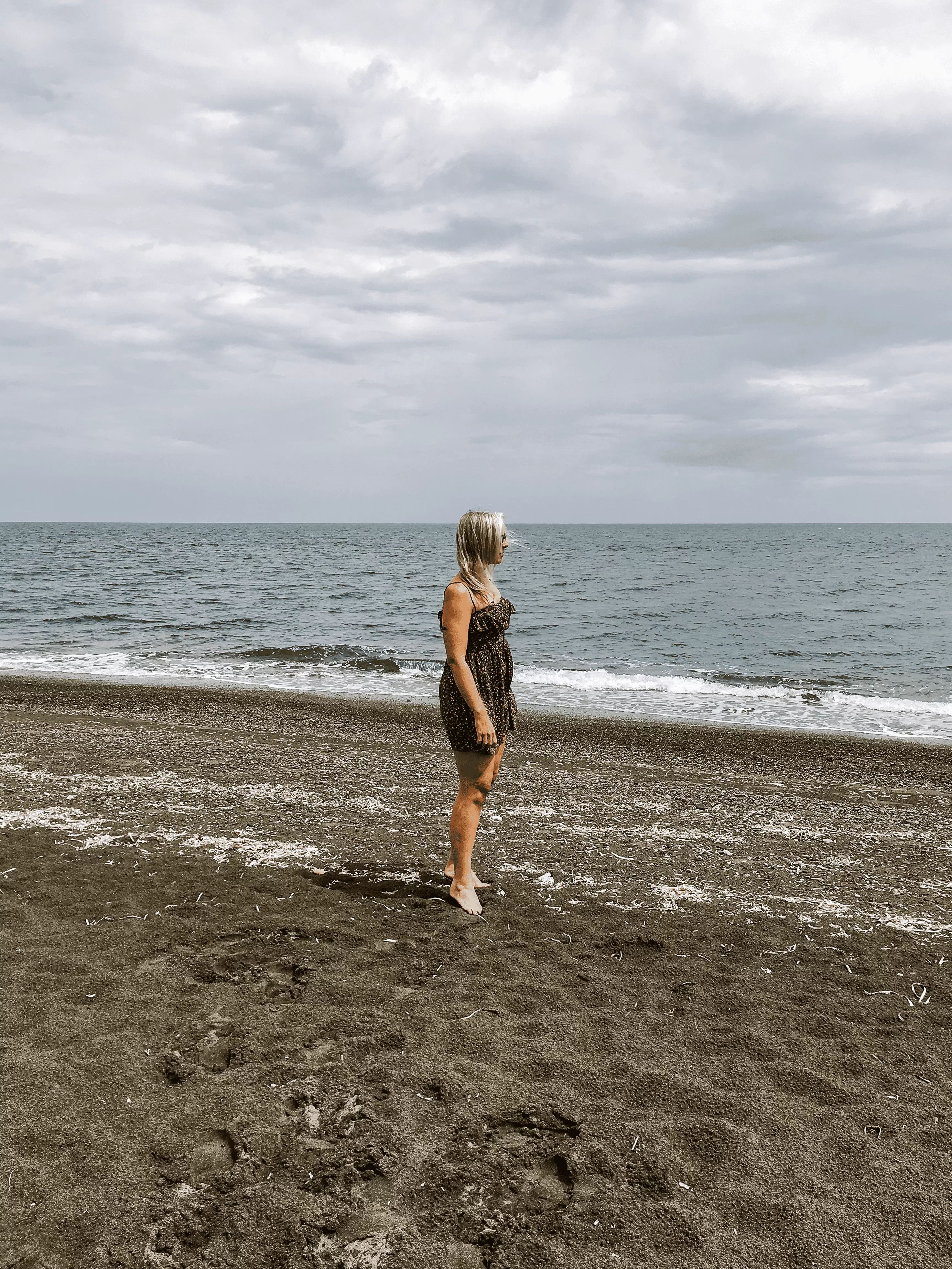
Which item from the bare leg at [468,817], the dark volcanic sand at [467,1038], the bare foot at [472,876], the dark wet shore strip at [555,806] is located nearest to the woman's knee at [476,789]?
the bare leg at [468,817]

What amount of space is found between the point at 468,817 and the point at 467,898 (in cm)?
48

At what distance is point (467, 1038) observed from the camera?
347cm

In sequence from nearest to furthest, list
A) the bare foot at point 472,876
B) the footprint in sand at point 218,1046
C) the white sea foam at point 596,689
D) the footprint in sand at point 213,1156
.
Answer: the footprint in sand at point 213,1156
the footprint in sand at point 218,1046
the bare foot at point 472,876
the white sea foam at point 596,689

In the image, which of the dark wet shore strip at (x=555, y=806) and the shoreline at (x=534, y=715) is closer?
the dark wet shore strip at (x=555, y=806)

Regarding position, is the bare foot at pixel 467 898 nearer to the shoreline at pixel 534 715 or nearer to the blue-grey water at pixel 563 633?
the blue-grey water at pixel 563 633

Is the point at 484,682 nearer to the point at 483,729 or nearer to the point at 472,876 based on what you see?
the point at 483,729

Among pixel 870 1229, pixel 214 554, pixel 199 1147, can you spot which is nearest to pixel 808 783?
pixel 870 1229

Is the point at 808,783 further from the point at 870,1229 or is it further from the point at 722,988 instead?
the point at 870,1229

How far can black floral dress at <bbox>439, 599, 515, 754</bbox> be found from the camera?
4.71 metres

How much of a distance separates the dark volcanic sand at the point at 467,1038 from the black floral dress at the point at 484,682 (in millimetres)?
1070

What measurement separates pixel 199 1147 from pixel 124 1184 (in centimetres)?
25

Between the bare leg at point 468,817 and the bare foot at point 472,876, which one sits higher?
the bare leg at point 468,817

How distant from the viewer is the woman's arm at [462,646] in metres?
4.55

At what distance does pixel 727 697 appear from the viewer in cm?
1609
